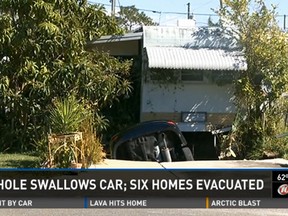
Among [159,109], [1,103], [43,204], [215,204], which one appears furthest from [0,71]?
[215,204]

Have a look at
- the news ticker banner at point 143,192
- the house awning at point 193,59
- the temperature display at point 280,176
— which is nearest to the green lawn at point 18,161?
the news ticker banner at point 143,192

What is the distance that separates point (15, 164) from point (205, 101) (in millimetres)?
5186

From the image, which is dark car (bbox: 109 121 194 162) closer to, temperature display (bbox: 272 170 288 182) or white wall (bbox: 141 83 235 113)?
white wall (bbox: 141 83 235 113)

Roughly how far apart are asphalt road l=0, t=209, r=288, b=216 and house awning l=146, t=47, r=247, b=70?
18.4 feet

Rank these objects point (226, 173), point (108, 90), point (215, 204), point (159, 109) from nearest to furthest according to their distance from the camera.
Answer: point (215, 204)
point (226, 173)
point (108, 90)
point (159, 109)

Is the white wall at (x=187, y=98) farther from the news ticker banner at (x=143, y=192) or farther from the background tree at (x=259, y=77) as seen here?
the news ticker banner at (x=143, y=192)

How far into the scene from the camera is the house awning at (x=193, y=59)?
40.5 feet

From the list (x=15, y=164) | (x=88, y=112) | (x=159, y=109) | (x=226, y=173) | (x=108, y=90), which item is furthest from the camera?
(x=159, y=109)

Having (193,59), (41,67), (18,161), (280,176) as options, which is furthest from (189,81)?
(280,176)

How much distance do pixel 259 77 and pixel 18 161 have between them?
591cm

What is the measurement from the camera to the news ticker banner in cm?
723

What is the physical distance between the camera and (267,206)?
7.41 metres

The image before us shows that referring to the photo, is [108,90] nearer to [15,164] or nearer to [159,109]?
[159,109]

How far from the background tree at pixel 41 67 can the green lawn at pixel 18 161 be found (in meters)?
0.58
